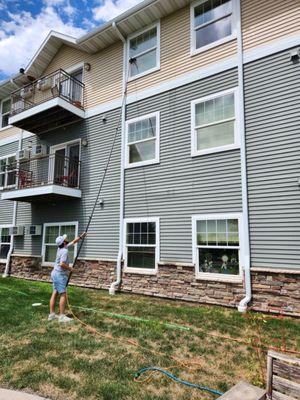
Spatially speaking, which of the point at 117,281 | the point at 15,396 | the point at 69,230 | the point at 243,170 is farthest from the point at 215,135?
the point at 15,396

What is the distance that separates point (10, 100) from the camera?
15289mm

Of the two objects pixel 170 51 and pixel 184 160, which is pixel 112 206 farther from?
pixel 170 51

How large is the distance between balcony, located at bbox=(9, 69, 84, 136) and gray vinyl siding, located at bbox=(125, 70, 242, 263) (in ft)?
10.1

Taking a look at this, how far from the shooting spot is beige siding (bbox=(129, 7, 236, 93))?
8719 mm

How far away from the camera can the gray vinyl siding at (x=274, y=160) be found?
6719 millimetres

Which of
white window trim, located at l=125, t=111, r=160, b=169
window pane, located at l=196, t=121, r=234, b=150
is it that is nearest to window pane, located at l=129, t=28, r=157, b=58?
white window trim, located at l=125, t=111, r=160, b=169

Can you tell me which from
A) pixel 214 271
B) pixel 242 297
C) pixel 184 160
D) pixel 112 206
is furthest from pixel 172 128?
pixel 242 297

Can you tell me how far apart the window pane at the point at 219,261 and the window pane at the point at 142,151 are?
338cm

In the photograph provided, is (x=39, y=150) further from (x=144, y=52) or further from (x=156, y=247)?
A: (x=156, y=247)

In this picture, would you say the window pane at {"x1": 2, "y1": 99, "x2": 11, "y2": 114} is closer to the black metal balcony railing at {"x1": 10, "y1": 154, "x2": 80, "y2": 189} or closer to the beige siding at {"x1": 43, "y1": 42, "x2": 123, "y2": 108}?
the black metal balcony railing at {"x1": 10, "y1": 154, "x2": 80, "y2": 189}

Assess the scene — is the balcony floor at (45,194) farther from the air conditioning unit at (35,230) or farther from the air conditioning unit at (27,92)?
the air conditioning unit at (27,92)

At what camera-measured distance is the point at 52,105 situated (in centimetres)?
1070

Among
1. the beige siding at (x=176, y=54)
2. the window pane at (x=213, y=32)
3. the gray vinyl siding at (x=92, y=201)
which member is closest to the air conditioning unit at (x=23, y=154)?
the gray vinyl siding at (x=92, y=201)

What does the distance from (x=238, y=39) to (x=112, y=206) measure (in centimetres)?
601
